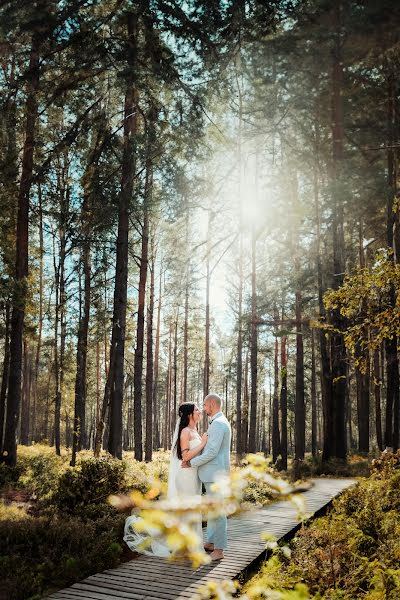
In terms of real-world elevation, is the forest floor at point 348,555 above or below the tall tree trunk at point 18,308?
below

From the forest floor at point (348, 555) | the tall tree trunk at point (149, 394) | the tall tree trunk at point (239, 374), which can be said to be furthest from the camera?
the tall tree trunk at point (149, 394)

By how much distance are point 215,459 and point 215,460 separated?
2 centimetres

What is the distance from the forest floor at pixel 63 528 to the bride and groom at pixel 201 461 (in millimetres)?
612

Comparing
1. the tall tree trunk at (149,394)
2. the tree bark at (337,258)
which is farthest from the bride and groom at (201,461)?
the tall tree trunk at (149,394)

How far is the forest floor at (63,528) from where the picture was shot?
627cm

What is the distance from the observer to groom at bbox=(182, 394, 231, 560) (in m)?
6.80

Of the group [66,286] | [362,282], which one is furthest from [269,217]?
[66,286]

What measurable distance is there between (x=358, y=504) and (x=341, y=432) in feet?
31.0

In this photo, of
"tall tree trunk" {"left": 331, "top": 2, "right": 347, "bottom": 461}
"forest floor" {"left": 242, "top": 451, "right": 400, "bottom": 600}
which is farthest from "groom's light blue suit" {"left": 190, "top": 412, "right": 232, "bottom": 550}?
"tall tree trunk" {"left": 331, "top": 2, "right": 347, "bottom": 461}

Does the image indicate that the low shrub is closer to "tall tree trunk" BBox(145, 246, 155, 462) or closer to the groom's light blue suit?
the groom's light blue suit

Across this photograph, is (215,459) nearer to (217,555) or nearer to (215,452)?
(215,452)

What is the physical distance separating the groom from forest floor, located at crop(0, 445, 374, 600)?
0.91 metres

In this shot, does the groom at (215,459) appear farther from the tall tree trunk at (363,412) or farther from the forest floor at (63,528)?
the tall tree trunk at (363,412)

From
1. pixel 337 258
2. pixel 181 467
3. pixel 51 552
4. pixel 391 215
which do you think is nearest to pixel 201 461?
pixel 181 467
